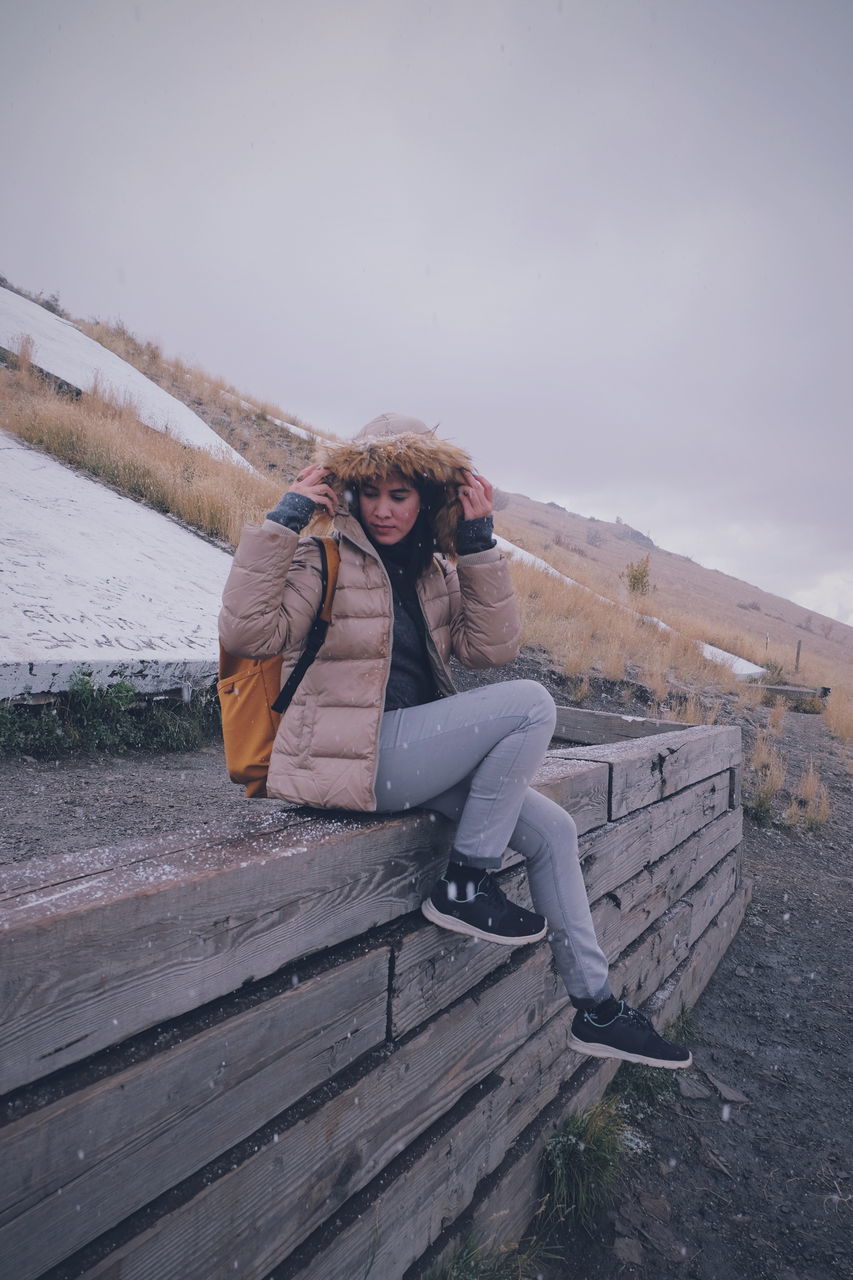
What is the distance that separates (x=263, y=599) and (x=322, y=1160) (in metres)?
1.25

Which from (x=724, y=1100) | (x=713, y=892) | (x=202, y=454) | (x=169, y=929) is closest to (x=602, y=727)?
(x=713, y=892)

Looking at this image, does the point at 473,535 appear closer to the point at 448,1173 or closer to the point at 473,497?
the point at 473,497

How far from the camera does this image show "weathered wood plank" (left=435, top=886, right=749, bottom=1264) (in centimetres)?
207

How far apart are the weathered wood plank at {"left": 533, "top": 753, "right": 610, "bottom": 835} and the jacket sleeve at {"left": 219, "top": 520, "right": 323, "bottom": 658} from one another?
1.06m

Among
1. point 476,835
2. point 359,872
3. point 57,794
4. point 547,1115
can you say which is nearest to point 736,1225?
point 547,1115

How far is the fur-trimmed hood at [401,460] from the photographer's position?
6.66 feet

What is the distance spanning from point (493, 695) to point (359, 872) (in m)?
0.61

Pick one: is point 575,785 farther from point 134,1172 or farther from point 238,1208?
point 134,1172

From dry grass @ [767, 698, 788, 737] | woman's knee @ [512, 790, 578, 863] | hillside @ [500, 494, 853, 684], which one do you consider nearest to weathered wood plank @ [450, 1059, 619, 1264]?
woman's knee @ [512, 790, 578, 863]

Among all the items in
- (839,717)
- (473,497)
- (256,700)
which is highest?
(473,497)

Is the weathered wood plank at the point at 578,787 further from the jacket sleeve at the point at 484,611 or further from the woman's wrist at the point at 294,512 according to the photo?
the woman's wrist at the point at 294,512

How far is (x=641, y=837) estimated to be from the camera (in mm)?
3213

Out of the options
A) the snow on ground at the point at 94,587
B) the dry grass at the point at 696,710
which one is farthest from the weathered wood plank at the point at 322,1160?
the dry grass at the point at 696,710

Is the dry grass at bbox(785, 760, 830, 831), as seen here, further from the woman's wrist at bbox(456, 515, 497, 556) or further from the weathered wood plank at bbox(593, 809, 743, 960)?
the woman's wrist at bbox(456, 515, 497, 556)
